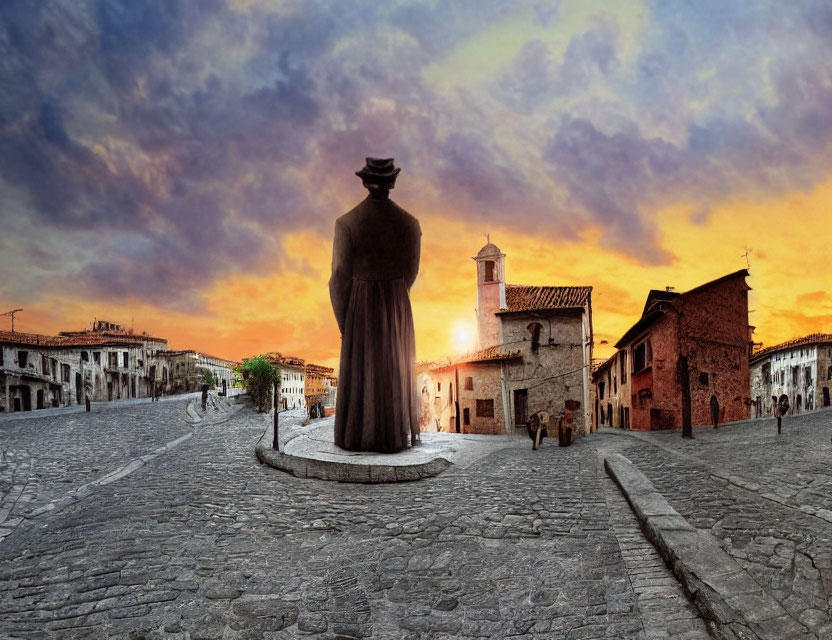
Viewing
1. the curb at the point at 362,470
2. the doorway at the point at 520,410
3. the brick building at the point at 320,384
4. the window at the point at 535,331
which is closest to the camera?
the curb at the point at 362,470

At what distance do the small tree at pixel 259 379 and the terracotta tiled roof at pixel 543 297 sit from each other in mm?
12916

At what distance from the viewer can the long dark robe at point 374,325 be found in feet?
30.5

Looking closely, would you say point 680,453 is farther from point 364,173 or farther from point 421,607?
point 364,173

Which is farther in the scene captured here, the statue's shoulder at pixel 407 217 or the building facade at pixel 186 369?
the building facade at pixel 186 369

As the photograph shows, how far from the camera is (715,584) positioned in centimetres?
315

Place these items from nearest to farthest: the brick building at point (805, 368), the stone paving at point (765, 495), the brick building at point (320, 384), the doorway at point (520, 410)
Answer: the stone paving at point (765, 495)
the doorway at point (520, 410)
the brick building at point (805, 368)
the brick building at point (320, 384)

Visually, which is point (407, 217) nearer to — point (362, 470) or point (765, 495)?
point (362, 470)

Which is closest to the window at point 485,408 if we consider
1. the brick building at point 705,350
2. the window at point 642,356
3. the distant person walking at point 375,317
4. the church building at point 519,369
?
the church building at point 519,369

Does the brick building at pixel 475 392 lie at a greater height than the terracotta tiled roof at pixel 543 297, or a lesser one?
lesser

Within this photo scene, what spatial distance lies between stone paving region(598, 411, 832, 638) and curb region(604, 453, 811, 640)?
0.15m

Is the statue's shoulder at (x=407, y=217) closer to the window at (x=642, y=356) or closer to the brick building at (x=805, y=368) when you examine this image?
the window at (x=642, y=356)

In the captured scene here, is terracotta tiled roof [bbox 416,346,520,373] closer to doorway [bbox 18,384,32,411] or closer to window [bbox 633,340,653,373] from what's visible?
window [bbox 633,340,653,373]

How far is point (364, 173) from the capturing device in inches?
361

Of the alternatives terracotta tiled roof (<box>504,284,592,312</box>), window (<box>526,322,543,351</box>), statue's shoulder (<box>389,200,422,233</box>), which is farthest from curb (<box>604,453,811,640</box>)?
terracotta tiled roof (<box>504,284,592,312</box>)
